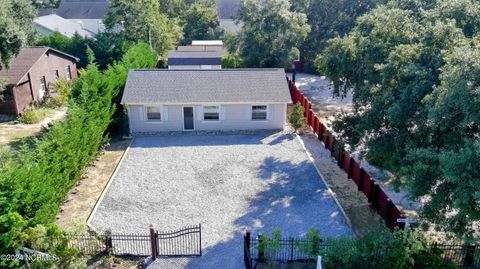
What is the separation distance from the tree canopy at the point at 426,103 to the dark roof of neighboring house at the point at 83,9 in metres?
48.5

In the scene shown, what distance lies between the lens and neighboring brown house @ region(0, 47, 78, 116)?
26.0 meters

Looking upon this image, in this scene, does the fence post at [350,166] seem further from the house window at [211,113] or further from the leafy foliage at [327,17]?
the leafy foliage at [327,17]

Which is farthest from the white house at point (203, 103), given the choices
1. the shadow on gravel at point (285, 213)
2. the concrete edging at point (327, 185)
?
the shadow on gravel at point (285, 213)

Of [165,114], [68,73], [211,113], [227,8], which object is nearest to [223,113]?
[211,113]

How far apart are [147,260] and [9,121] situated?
59.2ft

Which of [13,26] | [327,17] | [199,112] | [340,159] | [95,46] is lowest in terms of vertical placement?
[340,159]

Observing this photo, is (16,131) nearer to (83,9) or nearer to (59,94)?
(59,94)

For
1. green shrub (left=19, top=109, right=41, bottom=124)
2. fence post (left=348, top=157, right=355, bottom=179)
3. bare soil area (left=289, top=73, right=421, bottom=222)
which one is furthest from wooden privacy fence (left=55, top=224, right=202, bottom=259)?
green shrub (left=19, top=109, right=41, bottom=124)

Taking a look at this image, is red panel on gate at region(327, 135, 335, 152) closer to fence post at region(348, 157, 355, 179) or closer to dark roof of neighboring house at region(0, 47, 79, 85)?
fence post at region(348, 157, 355, 179)

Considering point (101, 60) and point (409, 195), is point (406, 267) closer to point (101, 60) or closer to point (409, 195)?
point (409, 195)

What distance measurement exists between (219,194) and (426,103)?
30.3 ft

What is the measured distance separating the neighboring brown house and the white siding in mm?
8260

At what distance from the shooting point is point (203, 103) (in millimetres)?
23984

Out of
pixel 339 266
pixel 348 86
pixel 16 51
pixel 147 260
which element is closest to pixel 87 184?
pixel 147 260
